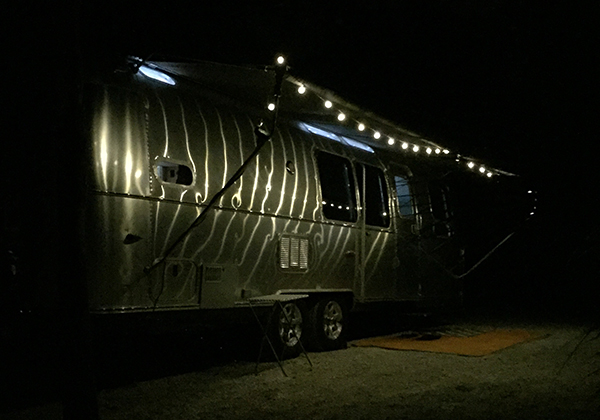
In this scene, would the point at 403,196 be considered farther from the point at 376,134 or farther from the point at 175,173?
the point at 175,173

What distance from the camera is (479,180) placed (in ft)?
44.7

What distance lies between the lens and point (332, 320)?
947 cm

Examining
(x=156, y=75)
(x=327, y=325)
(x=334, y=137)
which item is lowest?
(x=327, y=325)

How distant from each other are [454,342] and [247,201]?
186 inches

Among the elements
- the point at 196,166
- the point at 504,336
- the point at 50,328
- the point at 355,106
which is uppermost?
the point at 355,106

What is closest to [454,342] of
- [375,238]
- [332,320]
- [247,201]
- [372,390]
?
[375,238]

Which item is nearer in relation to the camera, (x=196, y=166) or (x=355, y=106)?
(x=196, y=166)

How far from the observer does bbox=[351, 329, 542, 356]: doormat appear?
9.57 metres

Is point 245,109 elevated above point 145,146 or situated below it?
above

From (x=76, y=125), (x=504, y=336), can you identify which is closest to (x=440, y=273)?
(x=504, y=336)

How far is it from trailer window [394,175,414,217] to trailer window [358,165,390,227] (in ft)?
1.52

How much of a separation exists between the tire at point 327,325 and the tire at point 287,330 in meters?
0.24

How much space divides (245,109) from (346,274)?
299 cm

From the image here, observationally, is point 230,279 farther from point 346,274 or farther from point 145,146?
point 346,274
